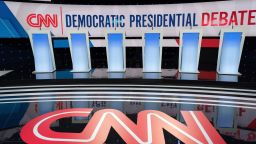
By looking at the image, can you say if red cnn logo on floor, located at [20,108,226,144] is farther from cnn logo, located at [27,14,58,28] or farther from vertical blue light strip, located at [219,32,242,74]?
cnn logo, located at [27,14,58,28]

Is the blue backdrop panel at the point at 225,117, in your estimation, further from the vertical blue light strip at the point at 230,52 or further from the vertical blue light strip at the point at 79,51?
the vertical blue light strip at the point at 79,51

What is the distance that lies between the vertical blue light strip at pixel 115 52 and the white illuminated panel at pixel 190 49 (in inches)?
45.7

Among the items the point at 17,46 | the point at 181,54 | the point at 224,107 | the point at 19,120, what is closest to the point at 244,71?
the point at 181,54

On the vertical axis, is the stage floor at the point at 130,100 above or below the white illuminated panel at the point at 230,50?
below

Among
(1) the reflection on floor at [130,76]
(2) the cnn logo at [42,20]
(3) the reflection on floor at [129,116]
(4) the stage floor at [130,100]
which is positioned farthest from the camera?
(2) the cnn logo at [42,20]

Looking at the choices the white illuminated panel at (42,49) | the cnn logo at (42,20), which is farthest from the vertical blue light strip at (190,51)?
the cnn logo at (42,20)

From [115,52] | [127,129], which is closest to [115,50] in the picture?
[115,52]

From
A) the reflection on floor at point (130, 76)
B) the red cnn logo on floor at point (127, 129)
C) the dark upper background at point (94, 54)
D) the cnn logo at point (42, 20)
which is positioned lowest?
the red cnn logo on floor at point (127, 129)

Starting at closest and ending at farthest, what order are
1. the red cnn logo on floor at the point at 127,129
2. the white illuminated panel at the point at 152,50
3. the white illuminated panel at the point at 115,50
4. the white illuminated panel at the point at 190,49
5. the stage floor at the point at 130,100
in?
the red cnn logo on floor at the point at 127,129 < the stage floor at the point at 130,100 < the white illuminated panel at the point at 190,49 < the white illuminated panel at the point at 152,50 < the white illuminated panel at the point at 115,50

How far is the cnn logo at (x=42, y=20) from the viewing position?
5.50 meters

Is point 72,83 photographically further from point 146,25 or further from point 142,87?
point 146,25

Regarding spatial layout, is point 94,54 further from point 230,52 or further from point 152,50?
point 230,52

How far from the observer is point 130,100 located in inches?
129

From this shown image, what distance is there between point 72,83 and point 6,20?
2.49m
